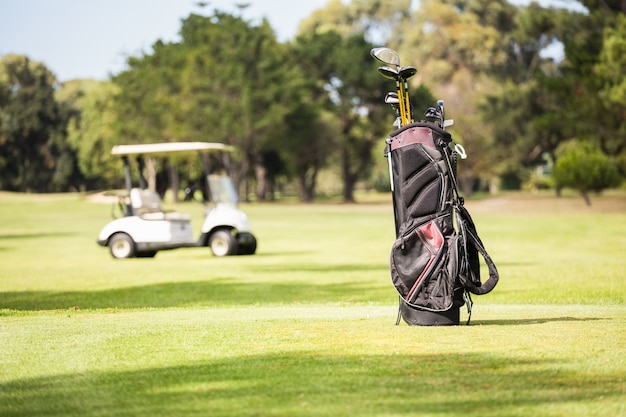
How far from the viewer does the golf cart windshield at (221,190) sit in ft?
77.8

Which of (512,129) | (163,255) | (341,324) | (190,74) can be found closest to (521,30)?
(512,129)

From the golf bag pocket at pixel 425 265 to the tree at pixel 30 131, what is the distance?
274 feet

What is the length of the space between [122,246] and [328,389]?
17.7 m

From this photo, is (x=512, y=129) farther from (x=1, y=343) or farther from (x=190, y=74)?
(x=1, y=343)

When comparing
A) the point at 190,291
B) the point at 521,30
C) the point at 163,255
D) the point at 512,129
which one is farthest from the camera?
the point at 512,129

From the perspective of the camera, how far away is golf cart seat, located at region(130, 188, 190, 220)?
883 inches

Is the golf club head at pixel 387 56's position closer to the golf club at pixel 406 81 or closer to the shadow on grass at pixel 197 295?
the golf club at pixel 406 81

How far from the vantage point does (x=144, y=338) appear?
295 inches

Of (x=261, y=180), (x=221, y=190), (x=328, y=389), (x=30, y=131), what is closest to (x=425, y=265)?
(x=328, y=389)

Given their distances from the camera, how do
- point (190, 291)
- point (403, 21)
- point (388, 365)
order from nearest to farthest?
point (388, 365), point (190, 291), point (403, 21)

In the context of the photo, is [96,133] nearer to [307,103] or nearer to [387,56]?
[307,103]

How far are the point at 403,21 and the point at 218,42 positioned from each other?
Result: 111ft

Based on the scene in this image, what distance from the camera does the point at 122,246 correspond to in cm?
2277

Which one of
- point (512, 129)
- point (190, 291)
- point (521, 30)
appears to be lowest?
point (190, 291)
